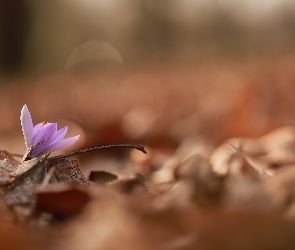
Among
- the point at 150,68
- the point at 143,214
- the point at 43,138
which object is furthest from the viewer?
the point at 150,68

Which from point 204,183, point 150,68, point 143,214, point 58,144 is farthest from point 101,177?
point 150,68

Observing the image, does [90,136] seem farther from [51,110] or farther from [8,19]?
[8,19]

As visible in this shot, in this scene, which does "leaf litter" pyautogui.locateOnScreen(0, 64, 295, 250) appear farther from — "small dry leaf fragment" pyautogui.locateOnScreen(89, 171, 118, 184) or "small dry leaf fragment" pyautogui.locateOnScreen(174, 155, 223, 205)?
"small dry leaf fragment" pyautogui.locateOnScreen(89, 171, 118, 184)

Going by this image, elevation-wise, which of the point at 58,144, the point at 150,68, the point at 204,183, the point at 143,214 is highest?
the point at 150,68

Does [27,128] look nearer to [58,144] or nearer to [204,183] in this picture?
[58,144]

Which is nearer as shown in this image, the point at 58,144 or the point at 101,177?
the point at 58,144

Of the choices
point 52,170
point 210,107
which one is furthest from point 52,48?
point 52,170

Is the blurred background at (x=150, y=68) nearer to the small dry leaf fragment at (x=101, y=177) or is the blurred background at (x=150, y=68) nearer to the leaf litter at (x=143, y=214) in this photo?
the small dry leaf fragment at (x=101, y=177)
